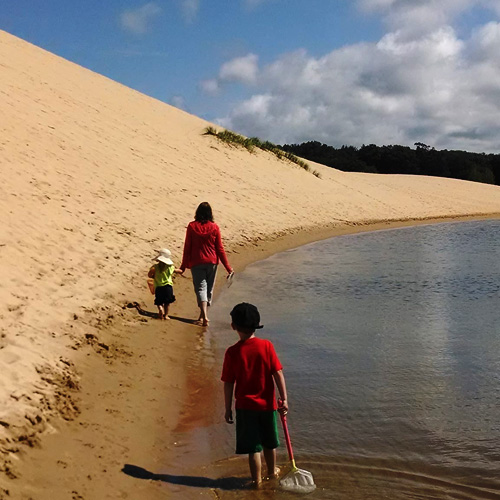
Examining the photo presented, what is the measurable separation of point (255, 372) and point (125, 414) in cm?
177

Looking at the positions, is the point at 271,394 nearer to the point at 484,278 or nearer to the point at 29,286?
the point at 29,286

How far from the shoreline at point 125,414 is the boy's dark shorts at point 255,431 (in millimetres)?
596

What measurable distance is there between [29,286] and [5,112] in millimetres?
13864

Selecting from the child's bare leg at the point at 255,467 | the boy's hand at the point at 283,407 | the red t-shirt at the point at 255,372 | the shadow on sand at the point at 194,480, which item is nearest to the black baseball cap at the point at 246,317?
the red t-shirt at the point at 255,372

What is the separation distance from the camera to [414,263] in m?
15.9

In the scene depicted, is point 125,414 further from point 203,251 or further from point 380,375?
point 203,251

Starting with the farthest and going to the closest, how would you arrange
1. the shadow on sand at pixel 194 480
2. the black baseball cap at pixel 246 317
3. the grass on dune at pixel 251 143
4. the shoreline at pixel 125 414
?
1. the grass on dune at pixel 251 143
2. the shadow on sand at pixel 194 480
3. the shoreline at pixel 125 414
4. the black baseball cap at pixel 246 317

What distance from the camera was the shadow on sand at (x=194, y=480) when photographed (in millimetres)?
4727

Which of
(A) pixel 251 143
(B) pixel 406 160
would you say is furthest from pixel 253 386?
(B) pixel 406 160

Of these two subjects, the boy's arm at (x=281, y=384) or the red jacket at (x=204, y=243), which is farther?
the red jacket at (x=204, y=243)

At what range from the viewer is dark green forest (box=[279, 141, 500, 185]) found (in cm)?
7969

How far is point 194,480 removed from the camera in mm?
4793

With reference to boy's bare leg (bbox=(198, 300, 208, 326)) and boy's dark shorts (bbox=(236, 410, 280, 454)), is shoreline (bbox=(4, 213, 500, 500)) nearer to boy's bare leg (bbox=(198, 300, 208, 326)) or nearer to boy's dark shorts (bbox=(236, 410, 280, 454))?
boy's bare leg (bbox=(198, 300, 208, 326))

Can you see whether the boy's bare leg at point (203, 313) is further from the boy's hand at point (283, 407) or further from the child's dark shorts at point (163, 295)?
the boy's hand at point (283, 407)
